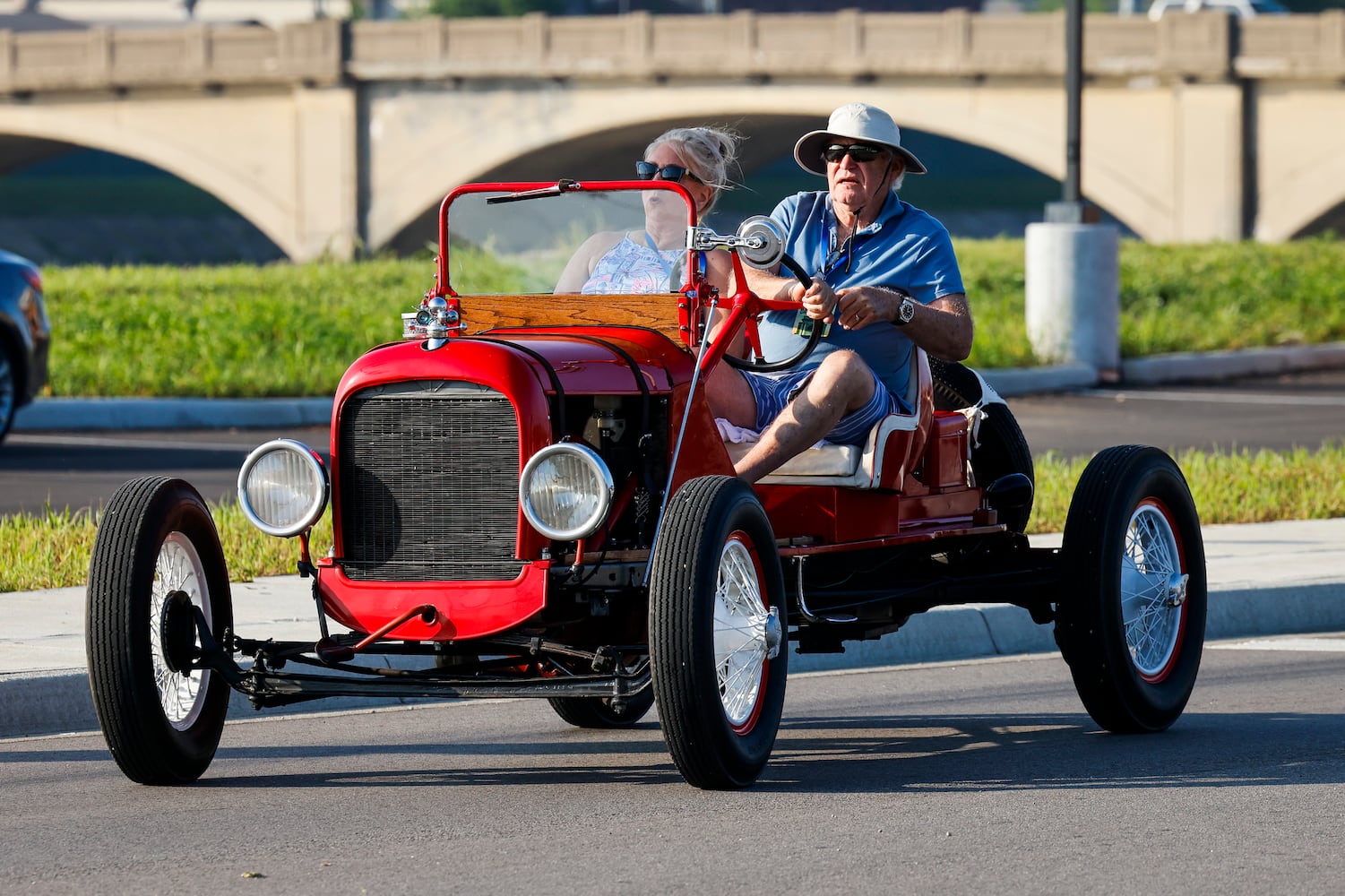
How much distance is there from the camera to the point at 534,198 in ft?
22.8

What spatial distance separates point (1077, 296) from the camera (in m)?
20.2

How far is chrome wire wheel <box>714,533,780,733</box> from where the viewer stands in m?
5.91

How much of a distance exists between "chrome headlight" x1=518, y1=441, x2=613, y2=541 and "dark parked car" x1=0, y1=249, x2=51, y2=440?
9270mm

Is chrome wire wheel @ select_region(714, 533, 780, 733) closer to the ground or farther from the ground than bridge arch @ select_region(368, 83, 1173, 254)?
closer to the ground

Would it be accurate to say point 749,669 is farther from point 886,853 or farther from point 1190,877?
point 1190,877

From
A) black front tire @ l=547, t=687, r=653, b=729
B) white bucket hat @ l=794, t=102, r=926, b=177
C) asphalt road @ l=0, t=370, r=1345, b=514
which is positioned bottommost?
black front tire @ l=547, t=687, r=653, b=729

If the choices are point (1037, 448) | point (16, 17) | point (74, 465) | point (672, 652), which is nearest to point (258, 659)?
point (672, 652)

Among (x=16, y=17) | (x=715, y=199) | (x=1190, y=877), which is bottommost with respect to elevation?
(x=1190, y=877)

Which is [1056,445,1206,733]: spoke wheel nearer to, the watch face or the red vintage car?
the red vintage car

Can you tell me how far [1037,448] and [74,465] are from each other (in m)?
5.92

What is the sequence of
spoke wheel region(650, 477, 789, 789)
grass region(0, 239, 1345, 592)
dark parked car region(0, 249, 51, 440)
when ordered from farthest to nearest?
dark parked car region(0, 249, 51, 440) < grass region(0, 239, 1345, 592) < spoke wheel region(650, 477, 789, 789)

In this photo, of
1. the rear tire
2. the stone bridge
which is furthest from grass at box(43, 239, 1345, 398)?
the stone bridge

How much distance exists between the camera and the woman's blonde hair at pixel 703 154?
686cm

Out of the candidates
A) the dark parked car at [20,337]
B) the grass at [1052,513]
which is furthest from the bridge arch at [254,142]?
the grass at [1052,513]
